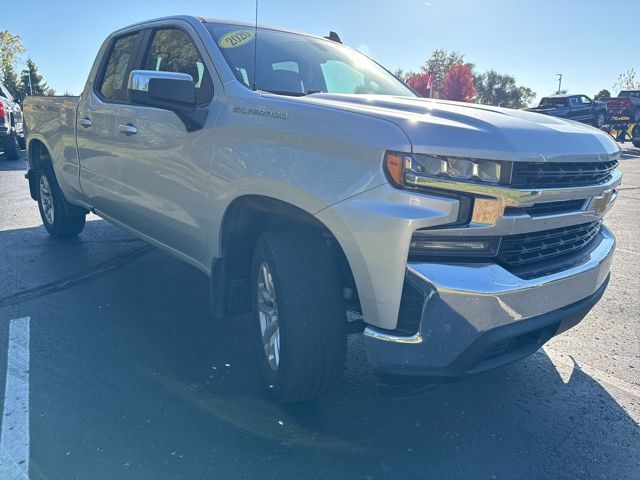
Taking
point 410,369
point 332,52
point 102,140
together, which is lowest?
A: point 410,369

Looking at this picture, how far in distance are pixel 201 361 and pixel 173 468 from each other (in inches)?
37.2

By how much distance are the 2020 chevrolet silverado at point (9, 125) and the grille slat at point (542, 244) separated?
12.9 m

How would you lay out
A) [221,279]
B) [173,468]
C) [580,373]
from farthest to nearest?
[580,373], [221,279], [173,468]

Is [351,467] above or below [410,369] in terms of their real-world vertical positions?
below

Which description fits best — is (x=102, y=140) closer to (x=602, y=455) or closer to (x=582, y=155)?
(x=582, y=155)

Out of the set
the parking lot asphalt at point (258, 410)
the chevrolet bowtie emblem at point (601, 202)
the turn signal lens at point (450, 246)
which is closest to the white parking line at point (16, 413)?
the parking lot asphalt at point (258, 410)

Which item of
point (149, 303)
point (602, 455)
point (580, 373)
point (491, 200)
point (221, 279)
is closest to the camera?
point (491, 200)

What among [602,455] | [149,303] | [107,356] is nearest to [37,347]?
[107,356]

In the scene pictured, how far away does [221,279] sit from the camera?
293cm

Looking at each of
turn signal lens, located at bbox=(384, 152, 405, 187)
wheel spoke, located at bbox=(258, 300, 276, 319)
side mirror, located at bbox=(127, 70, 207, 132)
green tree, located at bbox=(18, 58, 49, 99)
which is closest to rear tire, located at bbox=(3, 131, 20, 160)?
side mirror, located at bbox=(127, 70, 207, 132)

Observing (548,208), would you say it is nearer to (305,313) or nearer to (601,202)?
(601,202)

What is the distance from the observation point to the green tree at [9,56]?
53438 millimetres

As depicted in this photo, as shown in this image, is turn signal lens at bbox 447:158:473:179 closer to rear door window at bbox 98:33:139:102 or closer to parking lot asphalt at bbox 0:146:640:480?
parking lot asphalt at bbox 0:146:640:480

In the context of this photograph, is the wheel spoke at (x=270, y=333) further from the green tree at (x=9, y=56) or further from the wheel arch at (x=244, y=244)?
the green tree at (x=9, y=56)
